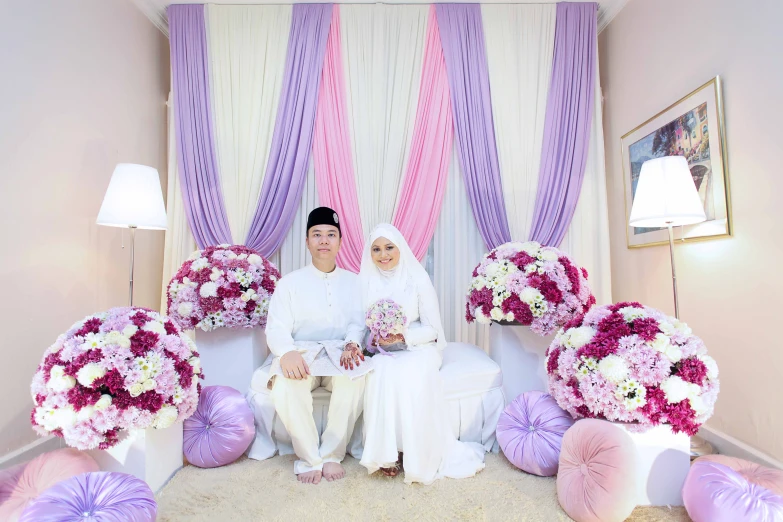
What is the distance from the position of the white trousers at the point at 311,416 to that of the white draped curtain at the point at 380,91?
1.83m

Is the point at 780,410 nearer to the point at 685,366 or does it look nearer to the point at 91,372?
the point at 685,366

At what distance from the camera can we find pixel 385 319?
257cm

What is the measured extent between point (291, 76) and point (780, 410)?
4359mm

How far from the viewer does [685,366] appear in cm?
210

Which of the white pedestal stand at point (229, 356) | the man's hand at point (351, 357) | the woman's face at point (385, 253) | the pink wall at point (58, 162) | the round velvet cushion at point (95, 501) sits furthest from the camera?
the white pedestal stand at point (229, 356)

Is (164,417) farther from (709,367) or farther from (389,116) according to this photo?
(389,116)

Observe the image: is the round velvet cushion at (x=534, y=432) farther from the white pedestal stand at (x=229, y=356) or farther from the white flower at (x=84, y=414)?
the white flower at (x=84, y=414)

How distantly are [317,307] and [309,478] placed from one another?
103 centimetres

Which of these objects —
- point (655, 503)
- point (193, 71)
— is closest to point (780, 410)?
point (655, 503)

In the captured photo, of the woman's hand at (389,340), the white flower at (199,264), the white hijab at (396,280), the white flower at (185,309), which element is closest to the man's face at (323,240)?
the white hijab at (396,280)

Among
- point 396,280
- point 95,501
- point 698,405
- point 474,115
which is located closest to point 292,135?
point 474,115

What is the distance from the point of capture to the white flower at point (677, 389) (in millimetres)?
2031

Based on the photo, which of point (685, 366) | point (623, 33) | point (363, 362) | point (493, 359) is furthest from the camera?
point (623, 33)

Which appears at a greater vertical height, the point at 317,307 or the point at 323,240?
the point at 323,240
